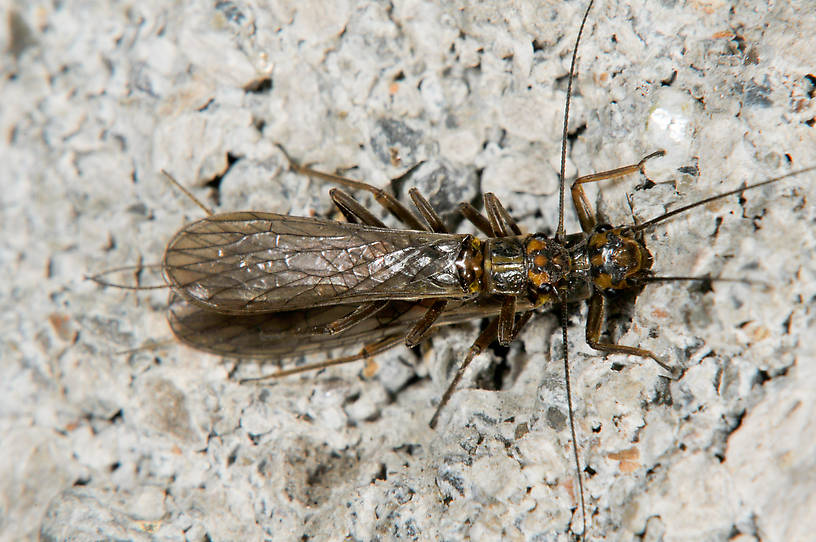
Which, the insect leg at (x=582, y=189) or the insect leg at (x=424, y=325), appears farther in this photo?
the insect leg at (x=424, y=325)

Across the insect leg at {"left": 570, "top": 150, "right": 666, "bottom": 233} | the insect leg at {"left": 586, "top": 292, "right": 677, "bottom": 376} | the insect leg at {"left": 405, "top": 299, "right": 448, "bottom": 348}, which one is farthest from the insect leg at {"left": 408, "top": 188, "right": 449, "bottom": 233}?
the insect leg at {"left": 586, "top": 292, "right": 677, "bottom": 376}

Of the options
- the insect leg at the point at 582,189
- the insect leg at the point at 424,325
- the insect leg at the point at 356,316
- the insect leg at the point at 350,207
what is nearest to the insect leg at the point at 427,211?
the insect leg at the point at 350,207

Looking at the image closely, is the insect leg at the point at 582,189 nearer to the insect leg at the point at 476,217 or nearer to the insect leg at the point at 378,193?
the insect leg at the point at 476,217

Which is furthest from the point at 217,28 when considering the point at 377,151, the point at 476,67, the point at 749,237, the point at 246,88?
the point at 749,237

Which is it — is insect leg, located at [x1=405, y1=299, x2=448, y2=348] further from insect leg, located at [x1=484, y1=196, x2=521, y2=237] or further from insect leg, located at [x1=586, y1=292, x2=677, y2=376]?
insect leg, located at [x1=586, y1=292, x2=677, y2=376]

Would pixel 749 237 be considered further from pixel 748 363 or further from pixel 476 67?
pixel 476 67
